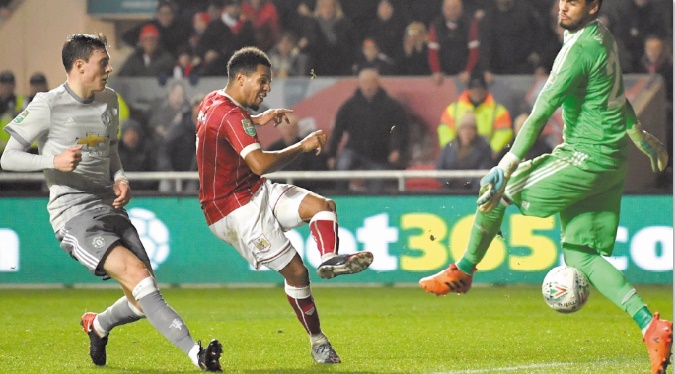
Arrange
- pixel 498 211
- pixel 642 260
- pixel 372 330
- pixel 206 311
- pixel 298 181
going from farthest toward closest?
pixel 298 181, pixel 642 260, pixel 206 311, pixel 372 330, pixel 498 211

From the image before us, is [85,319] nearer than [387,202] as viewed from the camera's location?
Yes

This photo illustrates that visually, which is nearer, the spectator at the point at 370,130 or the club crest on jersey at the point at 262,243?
the club crest on jersey at the point at 262,243

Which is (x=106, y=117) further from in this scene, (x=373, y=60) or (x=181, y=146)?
(x=373, y=60)

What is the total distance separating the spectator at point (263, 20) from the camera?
43.2 ft

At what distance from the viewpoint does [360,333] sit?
786cm

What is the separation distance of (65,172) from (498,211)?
2.21m

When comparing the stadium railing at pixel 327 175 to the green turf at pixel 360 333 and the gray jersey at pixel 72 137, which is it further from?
the gray jersey at pixel 72 137

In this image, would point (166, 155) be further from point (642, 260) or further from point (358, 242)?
point (642, 260)

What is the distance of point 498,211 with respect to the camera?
5938 millimetres

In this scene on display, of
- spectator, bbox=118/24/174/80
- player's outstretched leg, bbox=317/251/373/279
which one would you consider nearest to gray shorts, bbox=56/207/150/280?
player's outstretched leg, bbox=317/251/373/279

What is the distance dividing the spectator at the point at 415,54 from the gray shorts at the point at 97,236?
6885mm

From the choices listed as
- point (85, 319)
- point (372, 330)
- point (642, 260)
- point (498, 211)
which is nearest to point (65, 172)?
point (85, 319)

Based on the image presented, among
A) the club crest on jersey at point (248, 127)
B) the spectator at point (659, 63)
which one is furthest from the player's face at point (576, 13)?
the spectator at point (659, 63)

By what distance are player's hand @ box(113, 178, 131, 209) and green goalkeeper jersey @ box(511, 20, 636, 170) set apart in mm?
1953
